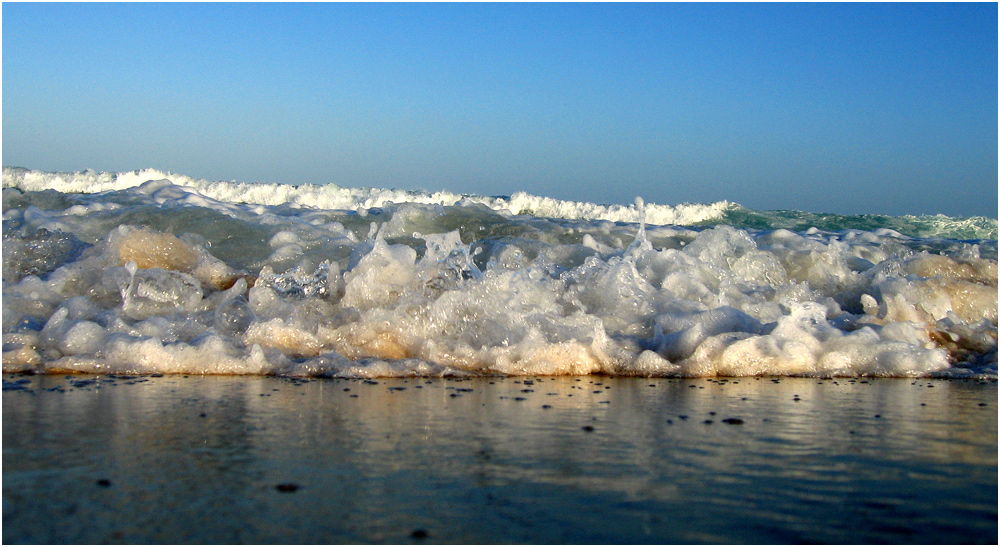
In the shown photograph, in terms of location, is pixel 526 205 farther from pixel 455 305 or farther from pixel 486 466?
pixel 486 466

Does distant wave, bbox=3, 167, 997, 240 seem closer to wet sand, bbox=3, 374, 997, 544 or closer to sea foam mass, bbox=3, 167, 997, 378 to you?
sea foam mass, bbox=3, 167, 997, 378

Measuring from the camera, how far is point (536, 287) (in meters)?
5.16

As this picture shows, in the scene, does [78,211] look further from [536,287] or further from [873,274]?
[873,274]

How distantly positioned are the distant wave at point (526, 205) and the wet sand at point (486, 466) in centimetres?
1057

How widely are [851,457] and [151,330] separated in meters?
3.62

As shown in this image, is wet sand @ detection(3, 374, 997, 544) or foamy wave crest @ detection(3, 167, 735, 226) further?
foamy wave crest @ detection(3, 167, 735, 226)

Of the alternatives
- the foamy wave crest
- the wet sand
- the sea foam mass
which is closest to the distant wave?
the foamy wave crest

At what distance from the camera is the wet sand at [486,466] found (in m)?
1.76

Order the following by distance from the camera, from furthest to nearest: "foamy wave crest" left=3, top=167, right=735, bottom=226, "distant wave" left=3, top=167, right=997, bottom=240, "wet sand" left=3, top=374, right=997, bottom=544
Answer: "foamy wave crest" left=3, top=167, right=735, bottom=226
"distant wave" left=3, top=167, right=997, bottom=240
"wet sand" left=3, top=374, right=997, bottom=544

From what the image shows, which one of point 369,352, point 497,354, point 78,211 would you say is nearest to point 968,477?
point 497,354

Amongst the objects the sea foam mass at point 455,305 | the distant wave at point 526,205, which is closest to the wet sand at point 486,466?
the sea foam mass at point 455,305

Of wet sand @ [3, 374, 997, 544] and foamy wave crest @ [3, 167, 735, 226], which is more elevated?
foamy wave crest @ [3, 167, 735, 226]

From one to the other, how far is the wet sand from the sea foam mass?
72 cm

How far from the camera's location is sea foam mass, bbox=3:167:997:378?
172 inches
